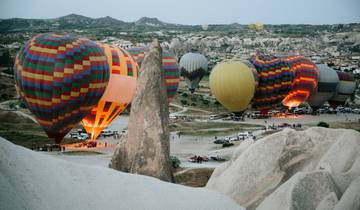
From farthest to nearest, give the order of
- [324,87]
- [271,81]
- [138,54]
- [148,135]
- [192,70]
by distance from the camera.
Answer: [192,70], [324,87], [271,81], [138,54], [148,135]

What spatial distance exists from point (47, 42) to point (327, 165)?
23675 mm

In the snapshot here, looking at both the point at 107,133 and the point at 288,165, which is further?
the point at 107,133

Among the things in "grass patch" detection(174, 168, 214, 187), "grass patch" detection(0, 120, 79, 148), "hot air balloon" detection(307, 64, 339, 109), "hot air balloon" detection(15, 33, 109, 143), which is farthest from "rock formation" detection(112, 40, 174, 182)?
"hot air balloon" detection(307, 64, 339, 109)

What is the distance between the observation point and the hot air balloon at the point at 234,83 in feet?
167

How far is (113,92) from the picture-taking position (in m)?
38.2

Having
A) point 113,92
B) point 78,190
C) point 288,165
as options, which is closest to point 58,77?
point 113,92

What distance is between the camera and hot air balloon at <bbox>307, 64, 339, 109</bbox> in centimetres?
6141

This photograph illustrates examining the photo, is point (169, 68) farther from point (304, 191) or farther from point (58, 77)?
point (304, 191)

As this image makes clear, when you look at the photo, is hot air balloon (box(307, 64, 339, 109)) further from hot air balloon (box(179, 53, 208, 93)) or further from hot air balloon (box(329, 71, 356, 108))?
hot air balloon (box(179, 53, 208, 93))

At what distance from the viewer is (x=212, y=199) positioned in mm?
14867

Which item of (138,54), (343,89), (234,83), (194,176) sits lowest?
(343,89)

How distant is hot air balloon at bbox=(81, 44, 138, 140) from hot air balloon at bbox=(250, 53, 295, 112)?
19068 millimetres

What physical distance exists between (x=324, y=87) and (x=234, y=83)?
54.4 feet

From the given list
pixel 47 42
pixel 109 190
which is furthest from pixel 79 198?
pixel 47 42
